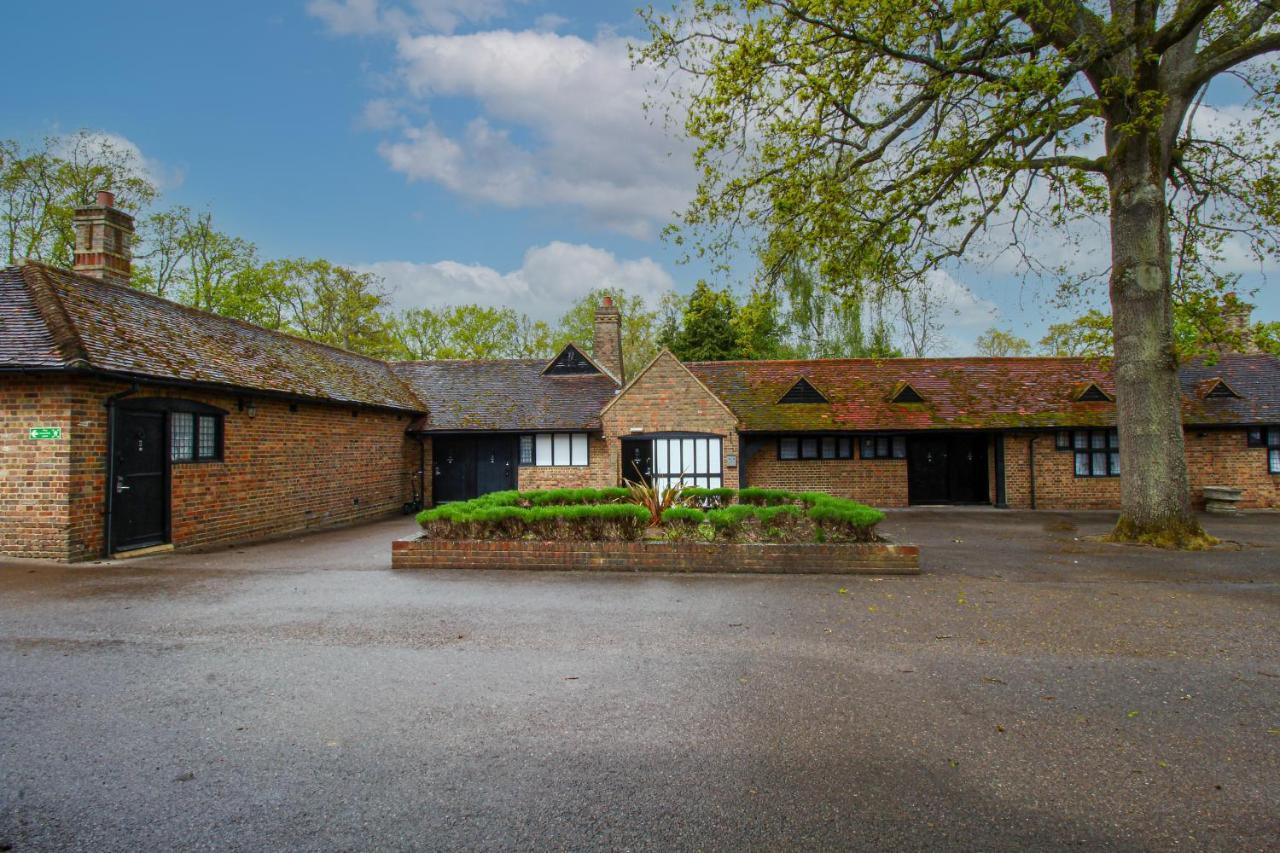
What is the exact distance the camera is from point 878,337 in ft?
91.9

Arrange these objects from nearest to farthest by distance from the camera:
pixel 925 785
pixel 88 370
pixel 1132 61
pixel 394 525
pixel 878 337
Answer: pixel 925 785 < pixel 88 370 < pixel 1132 61 < pixel 394 525 < pixel 878 337

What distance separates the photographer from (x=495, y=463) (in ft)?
66.4

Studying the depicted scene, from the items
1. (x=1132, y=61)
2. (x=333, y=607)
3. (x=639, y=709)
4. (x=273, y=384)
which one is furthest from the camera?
(x=273, y=384)

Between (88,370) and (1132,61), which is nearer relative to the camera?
(88,370)

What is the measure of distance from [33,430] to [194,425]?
235 centimetres

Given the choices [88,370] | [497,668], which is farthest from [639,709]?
[88,370]

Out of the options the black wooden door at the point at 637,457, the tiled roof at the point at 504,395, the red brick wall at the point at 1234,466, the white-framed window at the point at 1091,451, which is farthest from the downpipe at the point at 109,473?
the red brick wall at the point at 1234,466

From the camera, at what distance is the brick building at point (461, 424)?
10.1m

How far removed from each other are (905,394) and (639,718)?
60.5 ft

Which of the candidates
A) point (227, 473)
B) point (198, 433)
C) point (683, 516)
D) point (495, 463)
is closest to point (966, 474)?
point (683, 516)

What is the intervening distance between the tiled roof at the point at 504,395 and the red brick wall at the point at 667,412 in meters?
0.90

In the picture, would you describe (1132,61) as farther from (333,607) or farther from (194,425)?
(194,425)

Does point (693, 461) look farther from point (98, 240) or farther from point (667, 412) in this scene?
point (98, 240)

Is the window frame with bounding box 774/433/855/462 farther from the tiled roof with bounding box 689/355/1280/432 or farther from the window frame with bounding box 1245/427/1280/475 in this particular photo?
the window frame with bounding box 1245/427/1280/475
